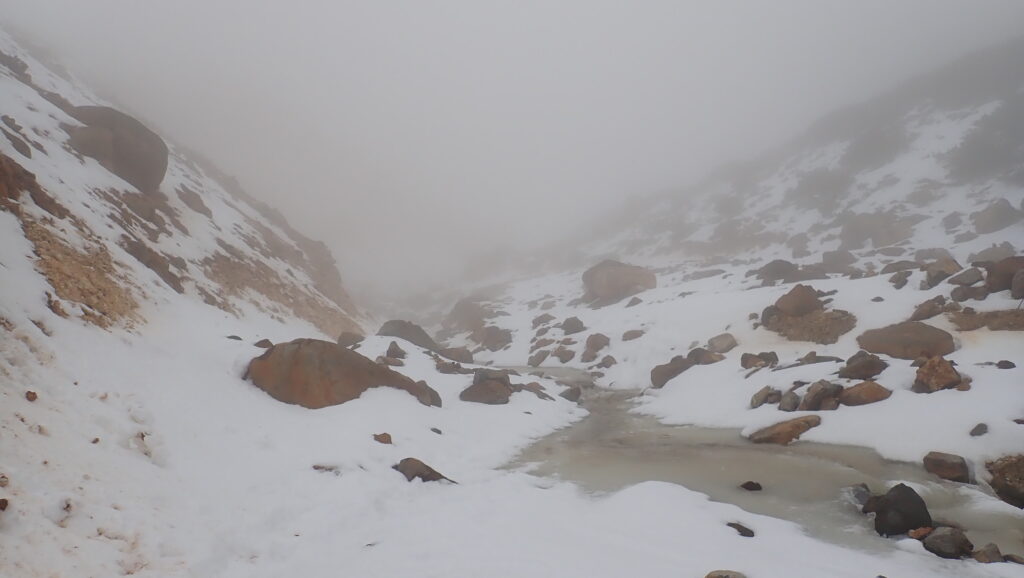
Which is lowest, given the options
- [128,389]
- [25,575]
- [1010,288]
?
[25,575]

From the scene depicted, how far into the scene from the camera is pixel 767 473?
41.0ft

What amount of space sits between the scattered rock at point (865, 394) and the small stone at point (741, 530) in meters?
9.65

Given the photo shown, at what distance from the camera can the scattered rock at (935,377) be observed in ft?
47.7

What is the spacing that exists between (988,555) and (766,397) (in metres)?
11.1

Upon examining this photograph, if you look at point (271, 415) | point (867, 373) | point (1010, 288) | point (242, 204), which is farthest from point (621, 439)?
point (242, 204)

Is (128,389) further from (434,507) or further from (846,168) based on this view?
(846,168)

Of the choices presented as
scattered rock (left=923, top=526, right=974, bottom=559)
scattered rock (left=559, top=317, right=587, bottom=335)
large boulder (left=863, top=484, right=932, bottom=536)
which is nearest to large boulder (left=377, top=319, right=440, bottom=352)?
scattered rock (left=559, top=317, right=587, bottom=335)

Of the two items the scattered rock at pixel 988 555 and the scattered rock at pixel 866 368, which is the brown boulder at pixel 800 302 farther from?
the scattered rock at pixel 988 555

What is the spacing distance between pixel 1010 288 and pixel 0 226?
117 feet

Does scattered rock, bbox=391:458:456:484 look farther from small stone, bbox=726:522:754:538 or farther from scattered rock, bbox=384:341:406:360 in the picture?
scattered rock, bbox=384:341:406:360

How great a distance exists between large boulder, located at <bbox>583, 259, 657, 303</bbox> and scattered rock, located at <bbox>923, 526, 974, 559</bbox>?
160 feet

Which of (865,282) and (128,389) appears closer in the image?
(128,389)

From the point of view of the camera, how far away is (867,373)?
661 inches

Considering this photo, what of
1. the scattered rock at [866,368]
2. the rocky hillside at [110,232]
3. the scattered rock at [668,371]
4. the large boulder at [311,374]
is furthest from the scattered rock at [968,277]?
the rocky hillside at [110,232]
